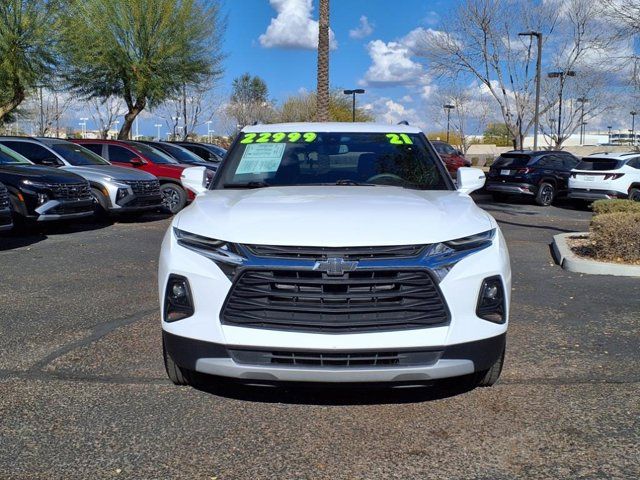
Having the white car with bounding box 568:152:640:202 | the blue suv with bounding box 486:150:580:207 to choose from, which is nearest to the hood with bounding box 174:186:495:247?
the white car with bounding box 568:152:640:202

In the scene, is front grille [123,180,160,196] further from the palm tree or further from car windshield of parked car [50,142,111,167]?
the palm tree

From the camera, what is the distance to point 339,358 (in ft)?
10.8

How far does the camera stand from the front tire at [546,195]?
19.2m

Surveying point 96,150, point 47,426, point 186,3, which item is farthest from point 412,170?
point 186,3

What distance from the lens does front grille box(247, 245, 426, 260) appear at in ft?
10.9

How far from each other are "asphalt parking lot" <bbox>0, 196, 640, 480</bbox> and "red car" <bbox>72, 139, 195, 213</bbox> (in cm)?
959

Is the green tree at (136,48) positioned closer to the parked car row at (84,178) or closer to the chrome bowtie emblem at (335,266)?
the parked car row at (84,178)

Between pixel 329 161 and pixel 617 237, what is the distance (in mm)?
5256

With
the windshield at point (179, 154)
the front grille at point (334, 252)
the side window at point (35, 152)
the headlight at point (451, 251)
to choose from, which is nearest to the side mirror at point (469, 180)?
the headlight at point (451, 251)

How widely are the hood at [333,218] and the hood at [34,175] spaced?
7909mm

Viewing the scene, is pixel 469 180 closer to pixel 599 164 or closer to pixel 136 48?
pixel 599 164

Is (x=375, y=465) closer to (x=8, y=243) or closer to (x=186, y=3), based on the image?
(x=8, y=243)

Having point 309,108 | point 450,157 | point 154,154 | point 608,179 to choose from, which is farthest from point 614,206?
point 309,108

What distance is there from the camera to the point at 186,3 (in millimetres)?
24781
